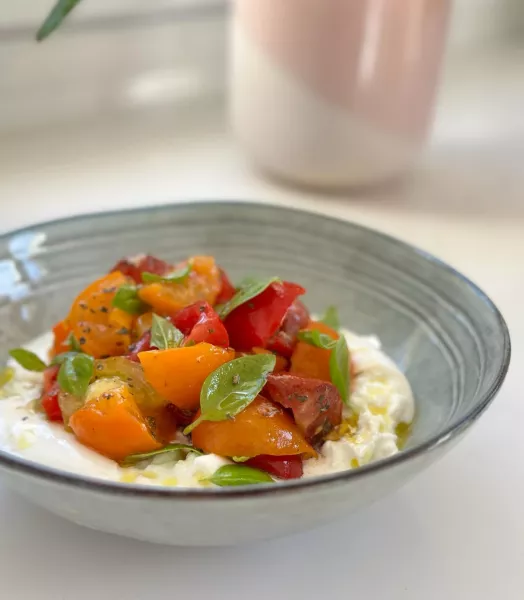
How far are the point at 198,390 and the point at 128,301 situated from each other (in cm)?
20

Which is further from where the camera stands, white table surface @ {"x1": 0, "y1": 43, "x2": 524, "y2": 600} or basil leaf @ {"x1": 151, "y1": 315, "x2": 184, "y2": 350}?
basil leaf @ {"x1": 151, "y1": 315, "x2": 184, "y2": 350}

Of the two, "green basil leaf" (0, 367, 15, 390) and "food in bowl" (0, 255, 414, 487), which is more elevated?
"food in bowl" (0, 255, 414, 487)

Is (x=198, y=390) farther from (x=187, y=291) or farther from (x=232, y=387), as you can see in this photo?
(x=187, y=291)

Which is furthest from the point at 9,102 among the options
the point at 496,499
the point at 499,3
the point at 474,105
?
the point at 499,3

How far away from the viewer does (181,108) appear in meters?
2.44

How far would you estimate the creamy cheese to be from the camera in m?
0.84

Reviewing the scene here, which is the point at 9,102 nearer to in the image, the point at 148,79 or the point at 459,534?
the point at 148,79

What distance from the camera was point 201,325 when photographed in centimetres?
94

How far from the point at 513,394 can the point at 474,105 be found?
1.68 metres

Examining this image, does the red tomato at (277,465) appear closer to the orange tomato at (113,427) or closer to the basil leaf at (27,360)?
the orange tomato at (113,427)

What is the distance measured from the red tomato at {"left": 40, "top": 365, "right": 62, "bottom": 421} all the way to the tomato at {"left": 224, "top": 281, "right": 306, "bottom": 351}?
0.75 feet

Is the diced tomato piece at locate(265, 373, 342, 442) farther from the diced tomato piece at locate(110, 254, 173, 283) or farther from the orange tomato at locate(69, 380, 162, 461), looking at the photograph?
the diced tomato piece at locate(110, 254, 173, 283)

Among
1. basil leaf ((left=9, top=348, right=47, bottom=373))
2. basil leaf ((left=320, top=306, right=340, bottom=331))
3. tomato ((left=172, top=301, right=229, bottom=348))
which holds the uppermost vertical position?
tomato ((left=172, top=301, right=229, bottom=348))

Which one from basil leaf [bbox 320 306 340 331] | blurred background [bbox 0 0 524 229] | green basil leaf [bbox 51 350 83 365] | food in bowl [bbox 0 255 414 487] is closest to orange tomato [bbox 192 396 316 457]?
food in bowl [bbox 0 255 414 487]
